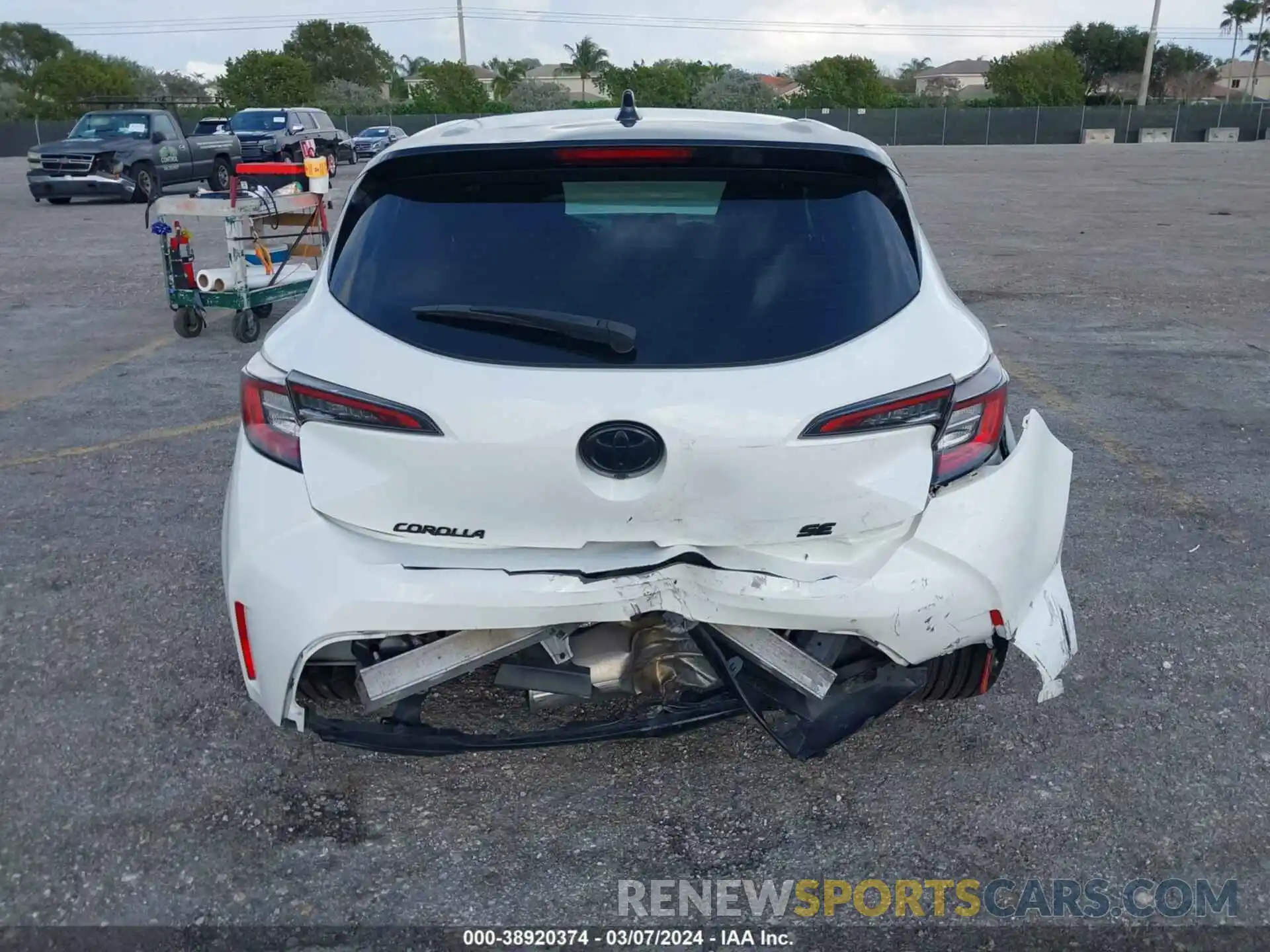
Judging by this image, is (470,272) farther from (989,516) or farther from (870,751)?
(870,751)

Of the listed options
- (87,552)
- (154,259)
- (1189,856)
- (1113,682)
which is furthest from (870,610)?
(154,259)

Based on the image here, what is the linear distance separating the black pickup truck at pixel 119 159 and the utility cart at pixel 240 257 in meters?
13.2

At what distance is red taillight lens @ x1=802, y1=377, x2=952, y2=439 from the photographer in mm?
2441

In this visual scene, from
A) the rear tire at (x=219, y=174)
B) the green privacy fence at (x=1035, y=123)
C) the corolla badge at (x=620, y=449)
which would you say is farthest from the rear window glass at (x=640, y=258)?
the green privacy fence at (x=1035, y=123)

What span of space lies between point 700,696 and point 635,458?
0.68 meters

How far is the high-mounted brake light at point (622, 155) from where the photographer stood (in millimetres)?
2736

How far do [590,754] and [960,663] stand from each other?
1072 mm

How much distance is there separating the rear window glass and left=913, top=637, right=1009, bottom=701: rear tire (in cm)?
90

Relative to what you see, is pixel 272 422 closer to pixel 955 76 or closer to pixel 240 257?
pixel 240 257

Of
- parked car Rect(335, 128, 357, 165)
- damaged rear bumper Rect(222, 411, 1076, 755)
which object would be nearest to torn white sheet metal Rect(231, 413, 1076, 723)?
damaged rear bumper Rect(222, 411, 1076, 755)

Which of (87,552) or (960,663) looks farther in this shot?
(87,552)

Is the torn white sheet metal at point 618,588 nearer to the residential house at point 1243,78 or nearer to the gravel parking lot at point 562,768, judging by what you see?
the gravel parking lot at point 562,768

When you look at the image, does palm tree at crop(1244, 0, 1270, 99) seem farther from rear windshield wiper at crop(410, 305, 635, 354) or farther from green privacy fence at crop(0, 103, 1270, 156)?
rear windshield wiper at crop(410, 305, 635, 354)

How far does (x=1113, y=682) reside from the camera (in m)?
3.54
